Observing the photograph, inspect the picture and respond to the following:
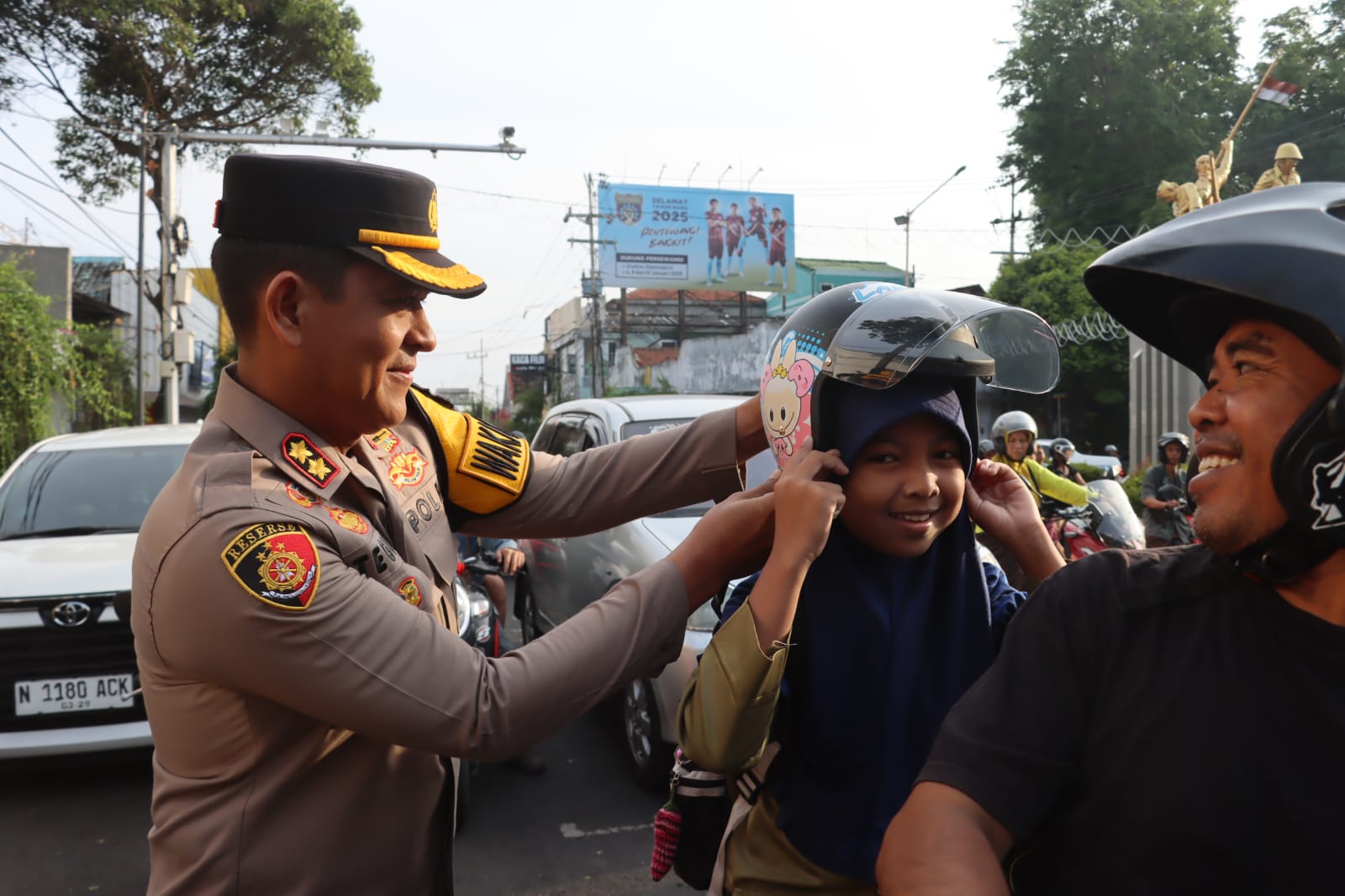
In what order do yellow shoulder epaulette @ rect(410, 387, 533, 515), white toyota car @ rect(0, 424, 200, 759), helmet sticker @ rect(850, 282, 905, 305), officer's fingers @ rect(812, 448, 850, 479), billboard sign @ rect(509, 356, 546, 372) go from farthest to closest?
billboard sign @ rect(509, 356, 546, 372), white toyota car @ rect(0, 424, 200, 759), yellow shoulder epaulette @ rect(410, 387, 533, 515), helmet sticker @ rect(850, 282, 905, 305), officer's fingers @ rect(812, 448, 850, 479)

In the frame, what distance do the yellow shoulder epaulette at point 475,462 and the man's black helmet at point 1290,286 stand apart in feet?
4.15

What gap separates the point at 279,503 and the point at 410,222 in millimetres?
492

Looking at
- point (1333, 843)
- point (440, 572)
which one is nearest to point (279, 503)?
point (440, 572)

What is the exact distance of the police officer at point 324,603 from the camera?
4.48 feet

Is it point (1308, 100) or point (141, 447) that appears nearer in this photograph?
point (141, 447)

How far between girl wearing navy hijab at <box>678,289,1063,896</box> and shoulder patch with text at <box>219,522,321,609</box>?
61 cm

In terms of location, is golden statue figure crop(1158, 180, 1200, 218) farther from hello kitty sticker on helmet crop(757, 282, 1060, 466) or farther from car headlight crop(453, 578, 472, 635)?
hello kitty sticker on helmet crop(757, 282, 1060, 466)

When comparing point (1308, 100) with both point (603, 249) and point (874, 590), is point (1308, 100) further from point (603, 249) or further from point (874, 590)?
point (874, 590)

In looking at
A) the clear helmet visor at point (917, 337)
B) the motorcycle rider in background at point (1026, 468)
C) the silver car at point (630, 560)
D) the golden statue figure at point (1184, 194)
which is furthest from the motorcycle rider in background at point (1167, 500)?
the clear helmet visor at point (917, 337)

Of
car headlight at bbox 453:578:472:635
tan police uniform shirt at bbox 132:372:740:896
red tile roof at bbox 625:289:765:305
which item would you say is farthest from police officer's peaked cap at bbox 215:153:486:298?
red tile roof at bbox 625:289:765:305

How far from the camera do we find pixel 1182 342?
1.33 metres

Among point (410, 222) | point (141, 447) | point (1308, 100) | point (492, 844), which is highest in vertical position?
point (1308, 100)

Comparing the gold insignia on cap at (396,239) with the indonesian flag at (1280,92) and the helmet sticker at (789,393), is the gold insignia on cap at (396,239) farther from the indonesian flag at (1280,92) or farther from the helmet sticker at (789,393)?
the indonesian flag at (1280,92)

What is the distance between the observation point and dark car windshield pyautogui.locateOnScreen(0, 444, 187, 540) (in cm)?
531
